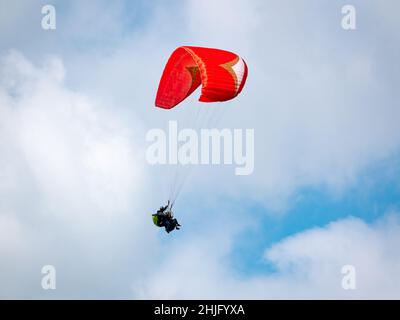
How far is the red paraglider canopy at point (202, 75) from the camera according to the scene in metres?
40.2

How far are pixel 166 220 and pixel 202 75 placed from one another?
6.72 metres

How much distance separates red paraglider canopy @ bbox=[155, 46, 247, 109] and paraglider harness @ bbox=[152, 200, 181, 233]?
539cm

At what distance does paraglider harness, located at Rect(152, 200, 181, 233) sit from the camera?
4062cm

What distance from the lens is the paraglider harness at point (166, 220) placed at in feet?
133

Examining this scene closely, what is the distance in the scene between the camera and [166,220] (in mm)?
40781

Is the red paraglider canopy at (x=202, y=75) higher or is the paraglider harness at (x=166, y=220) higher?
the red paraglider canopy at (x=202, y=75)

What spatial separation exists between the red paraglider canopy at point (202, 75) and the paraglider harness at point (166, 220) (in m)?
5.39

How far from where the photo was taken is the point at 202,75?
40344mm

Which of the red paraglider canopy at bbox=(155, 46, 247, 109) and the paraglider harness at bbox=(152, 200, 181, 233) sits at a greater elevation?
the red paraglider canopy at bbox=(155, 46, 247, 109)
